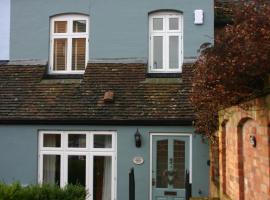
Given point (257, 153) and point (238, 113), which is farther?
point (238, 113)

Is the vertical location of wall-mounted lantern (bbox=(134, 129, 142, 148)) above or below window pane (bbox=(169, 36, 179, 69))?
below

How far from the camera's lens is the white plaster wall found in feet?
47.6

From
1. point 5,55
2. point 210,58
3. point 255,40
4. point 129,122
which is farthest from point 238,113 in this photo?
point 5,55

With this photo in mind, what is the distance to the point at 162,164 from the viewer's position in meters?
12.5

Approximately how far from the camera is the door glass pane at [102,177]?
1284 cm

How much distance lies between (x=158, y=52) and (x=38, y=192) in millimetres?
6671

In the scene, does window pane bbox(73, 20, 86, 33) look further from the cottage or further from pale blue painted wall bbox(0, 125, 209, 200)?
pale blue painted wall bbox(0, 125, 209, 200)

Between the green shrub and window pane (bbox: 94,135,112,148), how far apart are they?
3.51 meters

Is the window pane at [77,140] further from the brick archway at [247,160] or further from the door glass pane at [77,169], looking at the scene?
the brick archway at [247,160]

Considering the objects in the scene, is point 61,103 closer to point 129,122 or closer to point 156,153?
point 129,122

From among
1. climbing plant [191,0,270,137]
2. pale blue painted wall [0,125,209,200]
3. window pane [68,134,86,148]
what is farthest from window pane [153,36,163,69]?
climbing plant [191,0,270,137]

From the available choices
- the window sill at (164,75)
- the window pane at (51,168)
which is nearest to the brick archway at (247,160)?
the window sill at (164,75)

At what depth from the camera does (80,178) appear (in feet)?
42.2

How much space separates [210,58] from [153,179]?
7.11 m
